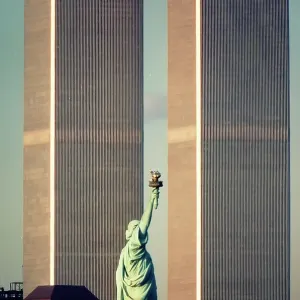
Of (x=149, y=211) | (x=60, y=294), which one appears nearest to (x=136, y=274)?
(x=149, y=211)

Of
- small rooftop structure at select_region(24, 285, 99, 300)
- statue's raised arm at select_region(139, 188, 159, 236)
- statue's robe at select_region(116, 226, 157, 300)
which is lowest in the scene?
small rooftop structure at select_region(24, 285, 99, 300)

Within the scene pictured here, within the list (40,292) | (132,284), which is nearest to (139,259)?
(132,284)

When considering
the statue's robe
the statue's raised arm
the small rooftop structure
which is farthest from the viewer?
the small rooftop structure

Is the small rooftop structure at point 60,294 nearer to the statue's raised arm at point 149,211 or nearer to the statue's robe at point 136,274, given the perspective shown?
the statue's robe at point 136,274

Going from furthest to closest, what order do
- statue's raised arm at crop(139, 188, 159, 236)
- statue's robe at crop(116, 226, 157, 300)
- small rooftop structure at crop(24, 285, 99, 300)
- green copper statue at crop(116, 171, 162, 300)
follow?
1. small rooftop structure at crop(24, 285, 99, 300)
2. statue's robe at crop(116, 226, 157, 300)
3. green copper statue at crop(116, 171, 162, 300)
4. statue's raised arm at crop(139, 188, 159, 236)

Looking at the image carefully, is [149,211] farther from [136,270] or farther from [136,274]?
[136,274]

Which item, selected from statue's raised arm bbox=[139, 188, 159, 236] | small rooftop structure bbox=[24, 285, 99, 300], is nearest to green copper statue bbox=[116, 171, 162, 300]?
statue's raised arm bbox=[139, 188, 159, 236]

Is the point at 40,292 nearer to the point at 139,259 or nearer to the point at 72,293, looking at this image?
the point at 72,293

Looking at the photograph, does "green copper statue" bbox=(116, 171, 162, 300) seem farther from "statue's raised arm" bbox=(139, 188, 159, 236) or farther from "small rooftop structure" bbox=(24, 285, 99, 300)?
"small rooftop structure" bbox=(24, 285, 99, 300)

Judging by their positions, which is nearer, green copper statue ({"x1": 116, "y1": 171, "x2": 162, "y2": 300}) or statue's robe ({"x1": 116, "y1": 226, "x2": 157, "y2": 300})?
green copper statue ({"x1": 116, "y1": 171, "x2": 162, "y2": 300})

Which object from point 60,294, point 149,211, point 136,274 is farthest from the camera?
point 60,294
